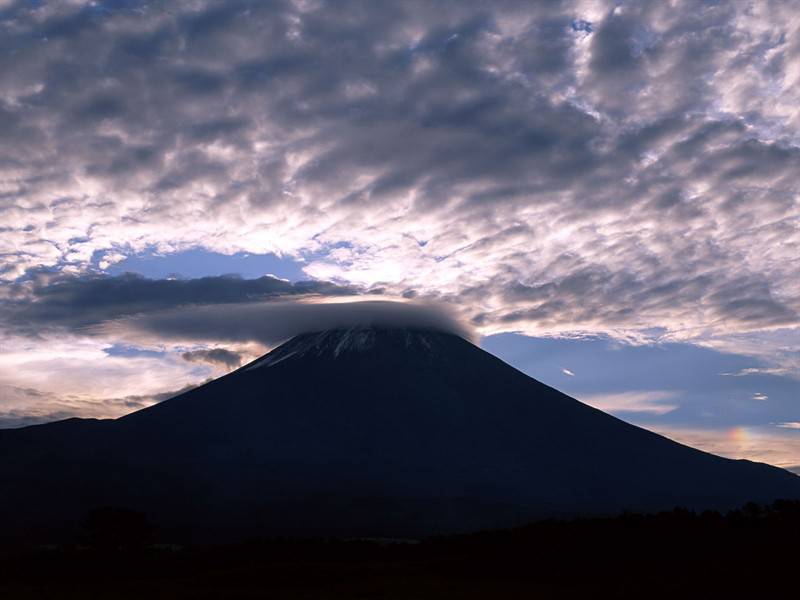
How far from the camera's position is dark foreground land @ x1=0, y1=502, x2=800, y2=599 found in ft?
139

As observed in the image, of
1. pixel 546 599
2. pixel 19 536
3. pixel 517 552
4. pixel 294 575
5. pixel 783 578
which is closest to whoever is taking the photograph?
pixel 546 599

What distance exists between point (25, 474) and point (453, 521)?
346 ft

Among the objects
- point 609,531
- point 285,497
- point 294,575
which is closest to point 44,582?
point 294,575

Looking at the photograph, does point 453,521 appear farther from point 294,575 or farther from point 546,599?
point 546,599

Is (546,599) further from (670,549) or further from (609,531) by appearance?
(609,531)

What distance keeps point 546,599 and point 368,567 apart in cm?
1844

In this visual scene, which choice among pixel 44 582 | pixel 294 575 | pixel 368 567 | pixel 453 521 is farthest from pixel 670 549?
pixel 453 521

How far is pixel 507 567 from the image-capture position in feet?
178

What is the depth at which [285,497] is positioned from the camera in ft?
620

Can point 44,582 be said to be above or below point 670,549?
below

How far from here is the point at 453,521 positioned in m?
169

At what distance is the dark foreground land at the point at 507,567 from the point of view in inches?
1666

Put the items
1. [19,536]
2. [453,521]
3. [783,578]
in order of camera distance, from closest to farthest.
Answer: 1. [783,578]
2. [19,536]
3. [453,521]

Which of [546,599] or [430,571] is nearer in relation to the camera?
[546,599]
